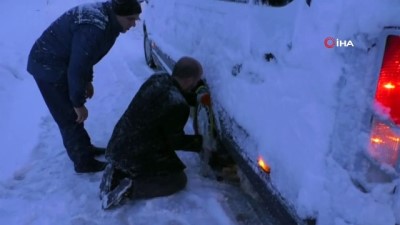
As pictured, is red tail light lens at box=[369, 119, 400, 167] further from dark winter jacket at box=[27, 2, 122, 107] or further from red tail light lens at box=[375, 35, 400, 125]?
dark winter jacket at box=[27, 2, 122, 107]

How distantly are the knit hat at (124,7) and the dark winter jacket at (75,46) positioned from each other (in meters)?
0.09

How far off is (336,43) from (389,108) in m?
0.32

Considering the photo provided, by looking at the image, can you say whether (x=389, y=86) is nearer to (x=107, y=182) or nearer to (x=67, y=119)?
(x=107, y=182)

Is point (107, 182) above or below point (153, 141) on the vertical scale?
below

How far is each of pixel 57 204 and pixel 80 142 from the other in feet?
2.26

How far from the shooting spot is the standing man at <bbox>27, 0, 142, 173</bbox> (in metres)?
3.09

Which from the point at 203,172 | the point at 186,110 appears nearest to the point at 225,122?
the point at 186,110

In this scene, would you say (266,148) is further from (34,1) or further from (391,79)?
(34,1)

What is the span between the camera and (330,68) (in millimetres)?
1534

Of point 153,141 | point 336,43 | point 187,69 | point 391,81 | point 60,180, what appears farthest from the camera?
point 60,180

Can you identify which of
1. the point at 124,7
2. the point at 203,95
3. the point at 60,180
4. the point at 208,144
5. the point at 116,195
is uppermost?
the point at 124,7

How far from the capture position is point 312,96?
5.49 ft

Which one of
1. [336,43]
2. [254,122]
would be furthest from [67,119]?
[336,43]

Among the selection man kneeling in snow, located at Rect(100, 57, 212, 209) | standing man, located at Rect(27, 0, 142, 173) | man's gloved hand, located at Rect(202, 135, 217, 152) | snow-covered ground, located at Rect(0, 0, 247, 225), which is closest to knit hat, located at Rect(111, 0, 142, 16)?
standing man, located at Rect(27, 0, 142, 173)
